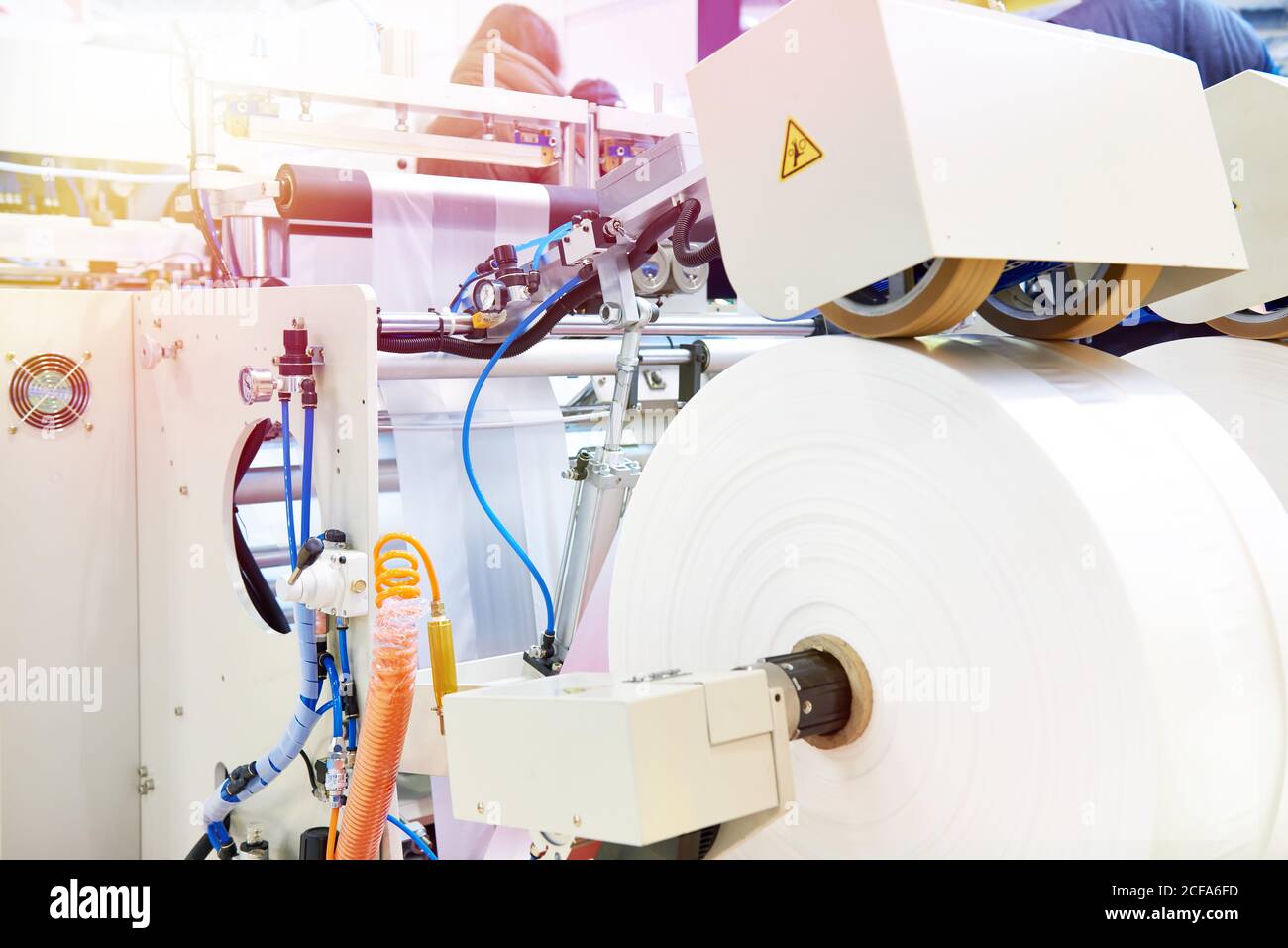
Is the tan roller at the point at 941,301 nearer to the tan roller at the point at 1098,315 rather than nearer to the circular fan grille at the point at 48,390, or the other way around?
the tan roller at the point at 1098,315

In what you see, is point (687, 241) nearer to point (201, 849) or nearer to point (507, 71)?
point (201, 849)

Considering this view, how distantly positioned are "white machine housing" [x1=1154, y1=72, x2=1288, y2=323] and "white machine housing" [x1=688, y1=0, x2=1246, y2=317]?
1.63 feet

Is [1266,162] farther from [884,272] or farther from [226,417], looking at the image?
[226,417]

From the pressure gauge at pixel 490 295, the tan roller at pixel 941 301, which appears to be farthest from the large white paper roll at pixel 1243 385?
the pressure gauge at pixel 490 295

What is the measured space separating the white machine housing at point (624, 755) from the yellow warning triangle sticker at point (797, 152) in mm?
429

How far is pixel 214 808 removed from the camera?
1.97 m

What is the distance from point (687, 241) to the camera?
2.04 meters

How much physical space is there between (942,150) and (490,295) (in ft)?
4.76

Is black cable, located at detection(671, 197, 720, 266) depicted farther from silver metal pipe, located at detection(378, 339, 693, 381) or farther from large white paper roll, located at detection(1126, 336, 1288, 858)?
large white paper roll, located at detection(1126, 336, 1288, 858)

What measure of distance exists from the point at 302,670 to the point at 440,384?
120cm

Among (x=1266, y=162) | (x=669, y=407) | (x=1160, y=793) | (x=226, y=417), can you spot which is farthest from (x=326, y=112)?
(x=1160, y=793)

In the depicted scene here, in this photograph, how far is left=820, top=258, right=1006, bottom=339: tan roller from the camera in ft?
3.34

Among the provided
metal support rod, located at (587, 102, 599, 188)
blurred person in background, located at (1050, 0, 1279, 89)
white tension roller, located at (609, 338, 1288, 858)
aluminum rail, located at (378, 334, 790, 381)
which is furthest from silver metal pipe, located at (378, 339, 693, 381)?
white tension roller, located at (609, 338, 1288, 858)

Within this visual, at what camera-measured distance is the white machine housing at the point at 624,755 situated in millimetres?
901
